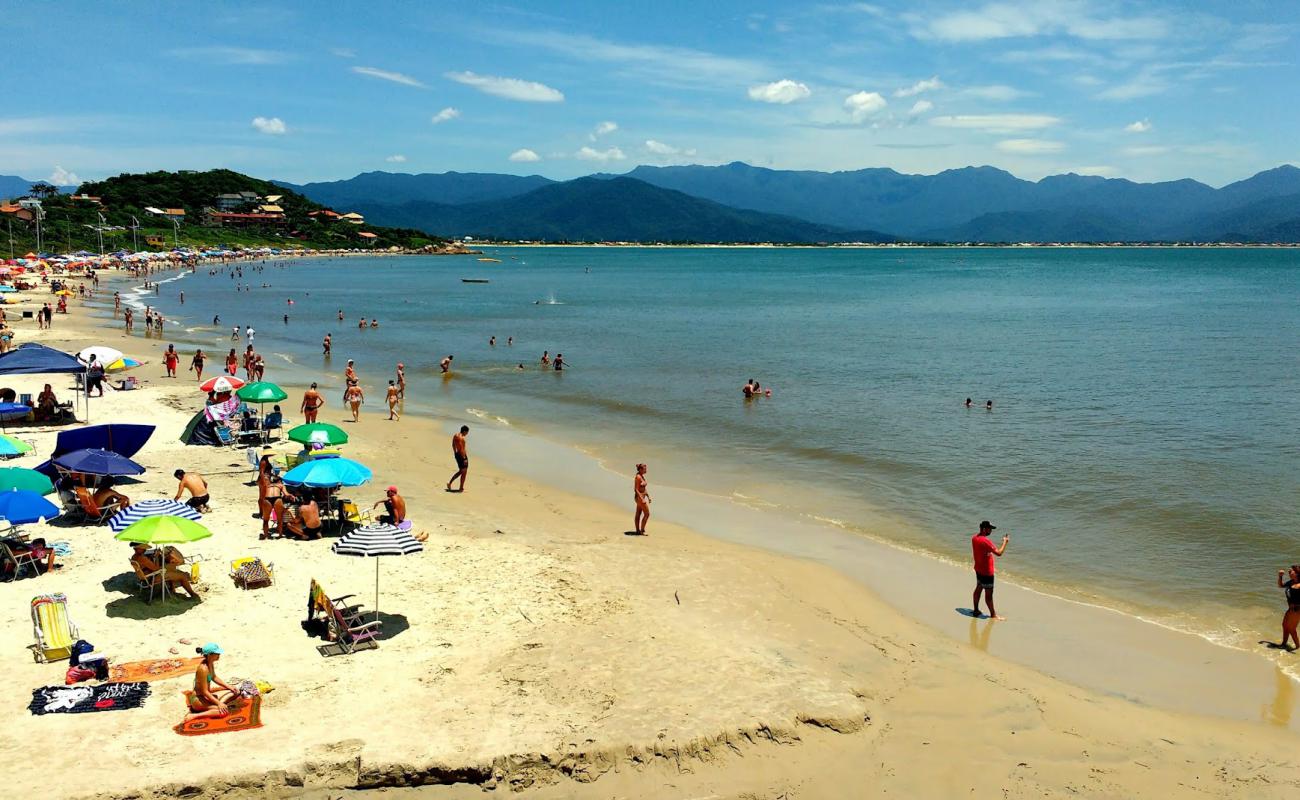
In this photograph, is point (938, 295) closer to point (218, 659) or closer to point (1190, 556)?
point (1190, 556)

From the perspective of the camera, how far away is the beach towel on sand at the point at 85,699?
29.8ft

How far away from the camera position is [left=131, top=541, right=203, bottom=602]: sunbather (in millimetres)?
11844

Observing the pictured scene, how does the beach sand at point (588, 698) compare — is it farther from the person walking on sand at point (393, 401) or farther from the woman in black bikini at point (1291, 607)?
the person walking on sand at point (393, 401)

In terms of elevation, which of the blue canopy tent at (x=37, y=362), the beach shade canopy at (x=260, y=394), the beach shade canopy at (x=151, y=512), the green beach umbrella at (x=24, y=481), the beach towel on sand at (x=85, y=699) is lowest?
the beach towel on sand at (x=85, y=699)

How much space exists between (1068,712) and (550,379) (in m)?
28.9

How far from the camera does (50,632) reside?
33.6ft

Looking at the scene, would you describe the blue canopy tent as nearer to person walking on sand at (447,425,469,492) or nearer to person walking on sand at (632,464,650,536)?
person walking on sand at (447,425,469,492)

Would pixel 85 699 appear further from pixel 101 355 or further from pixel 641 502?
pixel 101 355

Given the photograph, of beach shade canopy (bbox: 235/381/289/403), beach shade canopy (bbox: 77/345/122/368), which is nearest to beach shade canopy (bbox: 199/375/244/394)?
beach shade canopy (bbox: 235/381/289/403)

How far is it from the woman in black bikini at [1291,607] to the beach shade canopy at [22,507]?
1728 centimetres

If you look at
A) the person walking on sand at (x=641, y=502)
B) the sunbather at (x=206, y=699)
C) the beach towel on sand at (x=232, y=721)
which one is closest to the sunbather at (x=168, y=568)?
the sunbather at (x=206, y=699)

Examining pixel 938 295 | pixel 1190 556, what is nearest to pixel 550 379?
pixel 1190 556

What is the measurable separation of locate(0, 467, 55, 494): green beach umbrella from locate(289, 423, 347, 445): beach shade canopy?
4408 millimetres

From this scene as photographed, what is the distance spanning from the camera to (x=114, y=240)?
417ft
